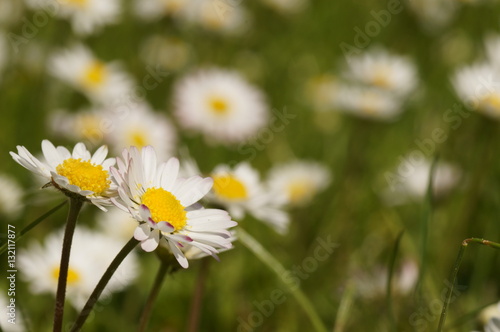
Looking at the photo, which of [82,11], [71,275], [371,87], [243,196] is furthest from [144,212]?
[371,87]

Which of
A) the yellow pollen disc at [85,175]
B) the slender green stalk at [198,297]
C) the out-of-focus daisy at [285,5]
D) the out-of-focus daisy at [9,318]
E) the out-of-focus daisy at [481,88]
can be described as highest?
the yellow pollen disc at [85,175]

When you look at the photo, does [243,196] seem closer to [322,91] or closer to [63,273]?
[63,273]

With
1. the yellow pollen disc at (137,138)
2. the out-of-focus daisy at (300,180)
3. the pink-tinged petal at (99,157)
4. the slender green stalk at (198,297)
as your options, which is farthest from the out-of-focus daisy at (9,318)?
the out-of-focus daisy at (300,180)

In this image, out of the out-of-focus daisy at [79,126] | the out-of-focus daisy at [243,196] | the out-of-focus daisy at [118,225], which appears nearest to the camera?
the out-of-focus daisy at [243,196]

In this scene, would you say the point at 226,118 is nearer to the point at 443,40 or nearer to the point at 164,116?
the point at 164,116

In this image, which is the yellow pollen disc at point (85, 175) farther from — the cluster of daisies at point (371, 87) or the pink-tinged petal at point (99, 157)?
the cluster of daisies at point (371, 87)

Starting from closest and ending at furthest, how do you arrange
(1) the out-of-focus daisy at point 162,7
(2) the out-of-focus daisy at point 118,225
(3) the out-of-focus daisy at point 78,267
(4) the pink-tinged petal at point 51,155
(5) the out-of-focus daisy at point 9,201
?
(4) the pink-tinged petal at point 51,155 < (3) the out-of-focus daisy at point 78,267 < (5) the out-of-focus daisy at point 9,201 < (2) the out-of-focus daisy at point 118,225 < (1) the out-of-focus daisy at point 162,7

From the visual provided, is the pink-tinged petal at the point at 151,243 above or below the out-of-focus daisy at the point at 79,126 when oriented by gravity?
above

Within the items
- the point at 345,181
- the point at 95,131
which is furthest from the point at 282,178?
the point at 95,131
